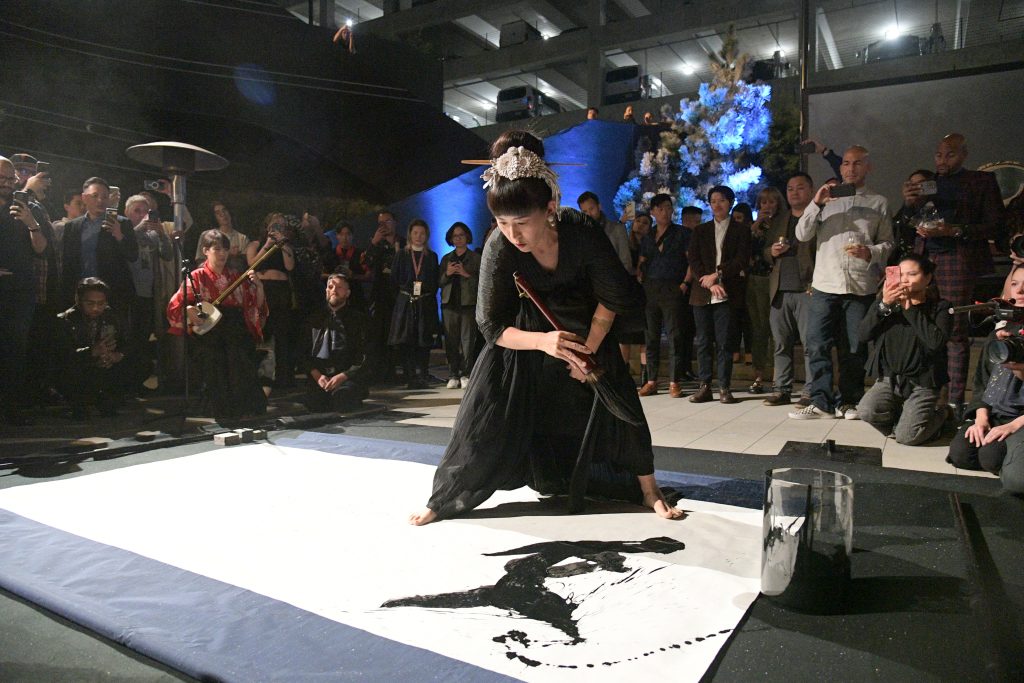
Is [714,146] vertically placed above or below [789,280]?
above

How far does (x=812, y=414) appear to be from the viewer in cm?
402

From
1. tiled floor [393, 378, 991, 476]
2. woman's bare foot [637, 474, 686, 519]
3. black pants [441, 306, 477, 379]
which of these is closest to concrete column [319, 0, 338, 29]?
black pants [441, 306, 477, 379]

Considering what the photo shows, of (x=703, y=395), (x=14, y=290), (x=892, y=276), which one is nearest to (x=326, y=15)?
(x=14, y=290)

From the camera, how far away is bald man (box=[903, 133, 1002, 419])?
3.61 meters

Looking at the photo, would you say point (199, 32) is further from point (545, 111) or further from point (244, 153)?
point (545, 111)

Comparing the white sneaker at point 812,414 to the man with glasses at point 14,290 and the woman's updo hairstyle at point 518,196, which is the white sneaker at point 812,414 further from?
the man with glasses at point 14,290

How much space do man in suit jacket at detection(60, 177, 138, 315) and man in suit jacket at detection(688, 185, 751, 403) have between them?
3781 mm

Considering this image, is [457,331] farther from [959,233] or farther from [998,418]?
[998,418]

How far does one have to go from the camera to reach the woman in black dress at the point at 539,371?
6.90 ft

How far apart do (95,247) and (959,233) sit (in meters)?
4.98

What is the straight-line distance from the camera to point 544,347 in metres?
2.05

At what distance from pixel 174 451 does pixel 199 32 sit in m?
2.95

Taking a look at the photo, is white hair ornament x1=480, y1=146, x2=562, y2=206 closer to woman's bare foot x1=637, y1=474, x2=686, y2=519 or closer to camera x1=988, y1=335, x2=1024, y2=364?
woman's bare foot x1=637, y1=474, x2=686, y2=519

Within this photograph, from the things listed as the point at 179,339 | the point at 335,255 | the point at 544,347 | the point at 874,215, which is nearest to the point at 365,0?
the point at 335,255
